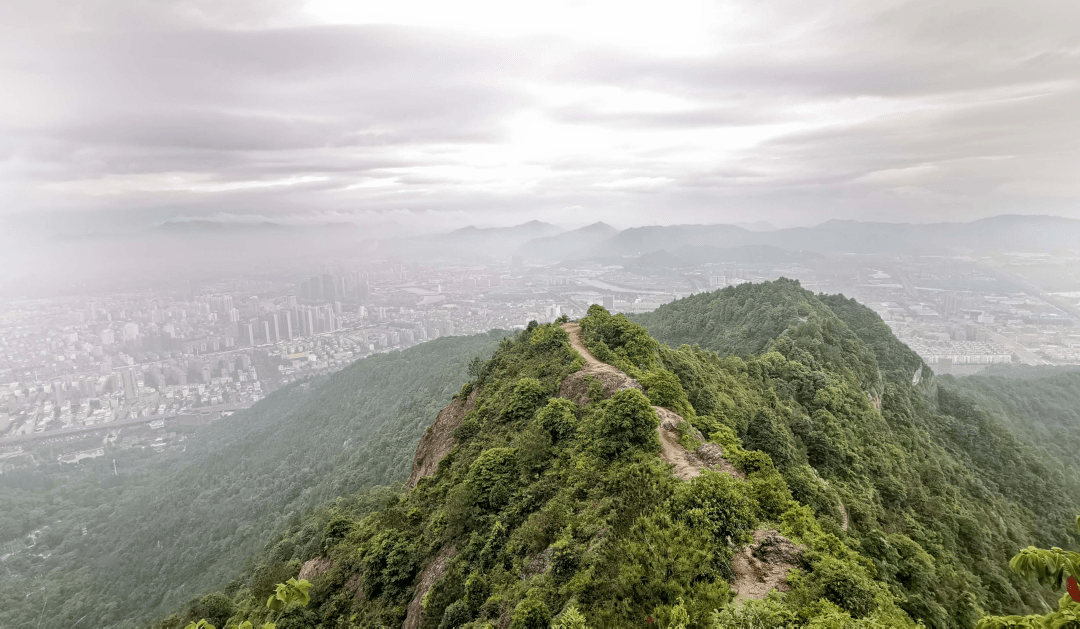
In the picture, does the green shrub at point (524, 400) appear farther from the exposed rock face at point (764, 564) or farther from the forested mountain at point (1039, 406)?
the forested mountain at point (1039, 406)

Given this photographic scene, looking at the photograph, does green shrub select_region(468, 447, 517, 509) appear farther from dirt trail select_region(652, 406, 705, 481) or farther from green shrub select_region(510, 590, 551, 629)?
green shrub select_region(510, 590, 551, 629)

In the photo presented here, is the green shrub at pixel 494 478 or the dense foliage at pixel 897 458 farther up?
the green shrub at pixel 494 478

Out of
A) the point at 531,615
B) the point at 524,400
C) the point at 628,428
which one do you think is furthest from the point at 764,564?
the point at 524,400

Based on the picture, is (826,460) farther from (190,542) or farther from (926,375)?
(190,542)

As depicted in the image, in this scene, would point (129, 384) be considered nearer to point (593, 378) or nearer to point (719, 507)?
point (593, 378)

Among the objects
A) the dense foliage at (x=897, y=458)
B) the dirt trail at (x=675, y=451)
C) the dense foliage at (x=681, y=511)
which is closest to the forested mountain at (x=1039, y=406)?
the dense foliage at (x=897, y=458)

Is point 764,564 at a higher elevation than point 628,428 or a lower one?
lower
